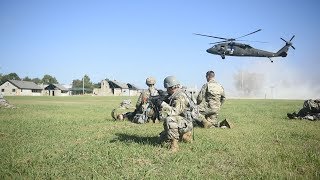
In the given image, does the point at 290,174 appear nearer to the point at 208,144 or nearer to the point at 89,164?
the point at 208,144

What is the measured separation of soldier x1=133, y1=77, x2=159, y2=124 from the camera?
13.4 metres

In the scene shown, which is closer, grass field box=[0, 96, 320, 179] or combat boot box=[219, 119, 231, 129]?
grass field box=[0, 96, 320, 179]

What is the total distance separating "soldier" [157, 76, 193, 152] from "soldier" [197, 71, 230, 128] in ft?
15.2

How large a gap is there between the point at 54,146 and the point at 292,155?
589cm

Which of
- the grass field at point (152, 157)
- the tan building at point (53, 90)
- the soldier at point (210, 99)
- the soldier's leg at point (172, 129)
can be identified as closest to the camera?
the grass field at point (152, 157)

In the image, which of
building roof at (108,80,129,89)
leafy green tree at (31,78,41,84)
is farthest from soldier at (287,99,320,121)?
leafy green tree at (31,78,41,84)

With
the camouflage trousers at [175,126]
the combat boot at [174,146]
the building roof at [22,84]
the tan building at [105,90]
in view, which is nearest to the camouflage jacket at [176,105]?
the camouflage trousers at [175,126]

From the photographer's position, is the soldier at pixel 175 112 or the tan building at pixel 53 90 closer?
the soldier at pixel 175 112

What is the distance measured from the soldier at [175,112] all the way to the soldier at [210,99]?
465cm

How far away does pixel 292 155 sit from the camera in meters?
7.08

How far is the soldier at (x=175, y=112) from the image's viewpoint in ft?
25.5

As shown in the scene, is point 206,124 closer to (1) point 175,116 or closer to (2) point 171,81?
(1) point 175,116

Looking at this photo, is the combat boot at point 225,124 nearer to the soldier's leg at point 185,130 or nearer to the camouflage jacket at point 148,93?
the camouflage jacket at point 148,93

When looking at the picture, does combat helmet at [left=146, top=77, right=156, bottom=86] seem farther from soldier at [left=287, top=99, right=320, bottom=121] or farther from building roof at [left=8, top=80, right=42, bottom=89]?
building roof at [left=8, top=80, right=42, bottom=89]
